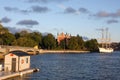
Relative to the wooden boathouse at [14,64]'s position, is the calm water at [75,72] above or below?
below

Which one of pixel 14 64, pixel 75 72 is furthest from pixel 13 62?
pixel 75 72

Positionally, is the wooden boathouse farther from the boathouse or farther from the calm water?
the calm water

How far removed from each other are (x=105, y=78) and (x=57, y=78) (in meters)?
8.60

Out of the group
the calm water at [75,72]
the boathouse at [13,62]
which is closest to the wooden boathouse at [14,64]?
the boathouse at [13,62]

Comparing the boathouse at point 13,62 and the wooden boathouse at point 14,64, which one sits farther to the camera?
the boathouse at point 13,62

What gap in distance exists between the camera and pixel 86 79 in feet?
206

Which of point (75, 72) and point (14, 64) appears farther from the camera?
point (75, 72)

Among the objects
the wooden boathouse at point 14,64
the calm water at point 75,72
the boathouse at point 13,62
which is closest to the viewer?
the wooden boathouse at point 14,64

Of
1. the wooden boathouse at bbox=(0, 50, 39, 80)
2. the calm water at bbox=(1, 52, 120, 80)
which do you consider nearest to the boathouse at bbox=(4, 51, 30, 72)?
the wooden boathouse at bbox=(0, 50, 39, 80)

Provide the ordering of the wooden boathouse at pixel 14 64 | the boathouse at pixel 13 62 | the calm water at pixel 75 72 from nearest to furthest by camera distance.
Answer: the wooden boathouse at pixel 14 64, the boathouse at pixel 13 62, the calm water at pixel 75 72

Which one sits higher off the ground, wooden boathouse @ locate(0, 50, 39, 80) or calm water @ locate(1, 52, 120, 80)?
wooden boathouse @ locate(0, 50, 39, 80)

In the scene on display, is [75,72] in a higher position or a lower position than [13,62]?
lower

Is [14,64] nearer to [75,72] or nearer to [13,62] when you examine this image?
[13,62]

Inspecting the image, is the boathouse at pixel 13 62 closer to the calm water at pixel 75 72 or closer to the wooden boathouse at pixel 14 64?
the wooden boathouse at pixel 14 64
